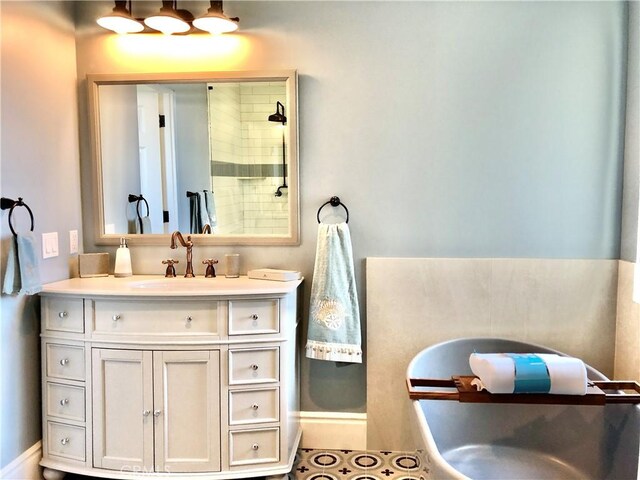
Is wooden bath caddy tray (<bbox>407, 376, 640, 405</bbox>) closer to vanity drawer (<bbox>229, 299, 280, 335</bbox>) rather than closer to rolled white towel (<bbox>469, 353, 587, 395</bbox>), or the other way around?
rolled white towel (<bbox>469, 353, 587, 395</bbox>)

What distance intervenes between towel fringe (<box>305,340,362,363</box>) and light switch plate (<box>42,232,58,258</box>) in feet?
4.27

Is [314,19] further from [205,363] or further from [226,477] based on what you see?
[226,477]

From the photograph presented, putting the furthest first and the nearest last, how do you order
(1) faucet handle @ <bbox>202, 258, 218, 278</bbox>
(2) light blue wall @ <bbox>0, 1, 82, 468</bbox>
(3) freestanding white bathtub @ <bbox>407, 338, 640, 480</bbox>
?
(1) faucet handle @ <bbox>202, 258, 218, 278</bbox> < (2) light blue wall @ <bbox>0, 1, 82, 468</bbox> < (3) freestanding white bathtub @ <bbox>407, 338, 640, 480</bbox>

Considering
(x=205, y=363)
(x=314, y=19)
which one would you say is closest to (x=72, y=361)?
(x=205, y=363)

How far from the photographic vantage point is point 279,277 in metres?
2.49

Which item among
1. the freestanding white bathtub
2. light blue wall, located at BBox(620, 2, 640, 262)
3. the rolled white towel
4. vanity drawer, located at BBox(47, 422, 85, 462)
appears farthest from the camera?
light blue wall, located at BBox(620, 2, 640, 262)

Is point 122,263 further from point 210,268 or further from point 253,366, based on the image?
point 253,366

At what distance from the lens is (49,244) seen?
8.00ft

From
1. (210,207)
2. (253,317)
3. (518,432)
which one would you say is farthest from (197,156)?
(518,432)

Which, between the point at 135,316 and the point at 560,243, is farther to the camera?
the point at 560,243

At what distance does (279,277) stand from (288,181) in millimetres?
496

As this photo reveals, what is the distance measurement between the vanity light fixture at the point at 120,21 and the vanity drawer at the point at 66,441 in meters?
1.87

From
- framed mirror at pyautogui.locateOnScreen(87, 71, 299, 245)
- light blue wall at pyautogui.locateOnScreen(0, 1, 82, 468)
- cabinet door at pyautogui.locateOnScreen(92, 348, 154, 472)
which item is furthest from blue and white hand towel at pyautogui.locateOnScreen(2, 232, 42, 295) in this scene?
framed mirror at pyautogui.locateOnScreen(87, 71, 299, 245)

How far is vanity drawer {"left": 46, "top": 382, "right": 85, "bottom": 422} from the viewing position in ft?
7.48
